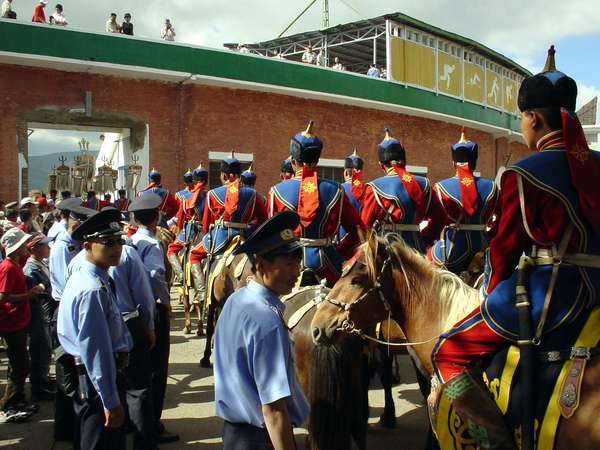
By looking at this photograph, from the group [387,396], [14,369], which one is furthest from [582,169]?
[14,369]

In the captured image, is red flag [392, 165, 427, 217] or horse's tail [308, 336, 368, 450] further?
red flag [392, 165, 427, 217]

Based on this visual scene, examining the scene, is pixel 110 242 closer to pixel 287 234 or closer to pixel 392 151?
pixel 287 234

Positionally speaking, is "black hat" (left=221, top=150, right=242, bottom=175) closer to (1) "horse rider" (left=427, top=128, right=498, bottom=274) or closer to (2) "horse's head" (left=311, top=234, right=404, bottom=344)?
(1) "horse rider" (left=427, top=128, right=498, bottom=274)

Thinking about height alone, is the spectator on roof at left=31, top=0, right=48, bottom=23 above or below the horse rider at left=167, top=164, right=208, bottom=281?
above

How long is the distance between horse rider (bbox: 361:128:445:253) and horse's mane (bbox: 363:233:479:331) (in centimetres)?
228

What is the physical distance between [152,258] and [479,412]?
143 inches

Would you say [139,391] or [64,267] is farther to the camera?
[64,267]

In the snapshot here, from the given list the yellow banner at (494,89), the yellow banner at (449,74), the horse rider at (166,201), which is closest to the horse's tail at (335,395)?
the horse rider at (166,201)

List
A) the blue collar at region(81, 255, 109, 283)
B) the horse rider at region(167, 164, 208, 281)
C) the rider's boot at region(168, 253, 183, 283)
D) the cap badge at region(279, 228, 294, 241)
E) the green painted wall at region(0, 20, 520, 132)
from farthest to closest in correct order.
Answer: the green painted wall at region(0, 20, 520, 132)
the rider's boot at region(168, 253, 183, 283)
the horse rider at region(167, 164, 208, 281)
the blue collar at region(81, 255, 109, 283)
the cap badge at region(279, 228, 294, 241)

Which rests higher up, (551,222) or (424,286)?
(551,222)

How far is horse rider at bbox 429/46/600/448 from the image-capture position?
260 centimetres

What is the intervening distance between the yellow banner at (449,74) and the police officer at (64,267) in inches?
839

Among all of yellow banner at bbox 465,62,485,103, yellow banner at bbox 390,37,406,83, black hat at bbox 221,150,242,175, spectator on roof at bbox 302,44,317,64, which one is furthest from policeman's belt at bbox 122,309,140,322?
yellow banner at bbox 465,62,485,103

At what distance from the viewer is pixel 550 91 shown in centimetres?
272
